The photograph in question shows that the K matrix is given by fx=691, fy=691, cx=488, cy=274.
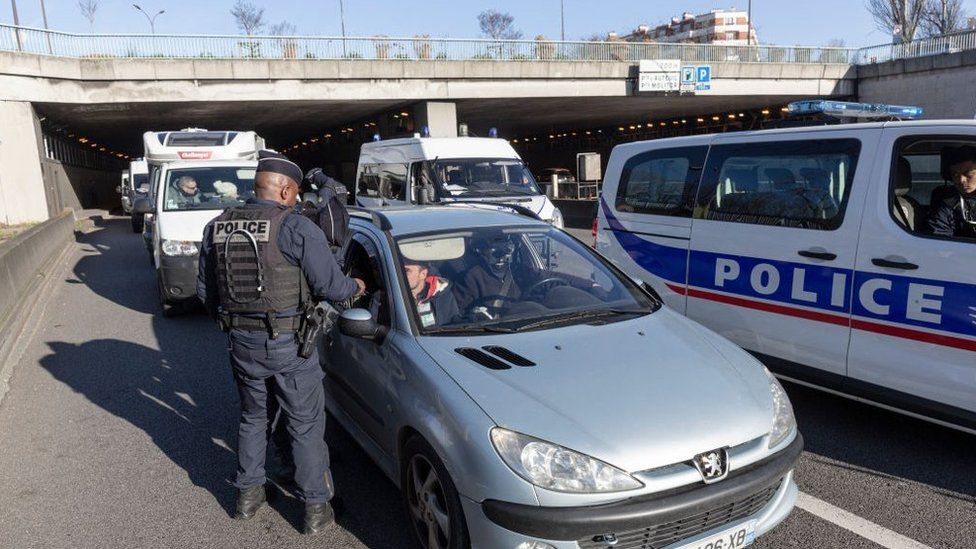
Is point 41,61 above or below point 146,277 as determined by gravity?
above

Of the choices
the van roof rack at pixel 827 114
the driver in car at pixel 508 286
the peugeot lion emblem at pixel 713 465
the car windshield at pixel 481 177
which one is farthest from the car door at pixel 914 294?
the car windshield at pixel 481 177

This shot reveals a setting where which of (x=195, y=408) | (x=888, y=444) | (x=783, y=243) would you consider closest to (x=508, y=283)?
(x=783, y=243)

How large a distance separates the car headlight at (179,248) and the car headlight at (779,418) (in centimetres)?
700

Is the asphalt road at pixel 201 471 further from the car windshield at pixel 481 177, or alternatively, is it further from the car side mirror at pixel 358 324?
the car windshield at pixel 481 177

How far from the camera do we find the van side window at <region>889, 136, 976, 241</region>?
396cm

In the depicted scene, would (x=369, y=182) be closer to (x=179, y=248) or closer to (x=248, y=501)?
(x=179, y=248)

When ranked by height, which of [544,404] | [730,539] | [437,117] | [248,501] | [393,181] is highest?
[437,117]

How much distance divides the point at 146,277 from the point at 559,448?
1122 centimetres

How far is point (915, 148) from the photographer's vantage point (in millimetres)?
4113

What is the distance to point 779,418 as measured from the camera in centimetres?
298

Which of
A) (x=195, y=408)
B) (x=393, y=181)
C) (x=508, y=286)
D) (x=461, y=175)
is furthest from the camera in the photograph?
(x=393, y=181)

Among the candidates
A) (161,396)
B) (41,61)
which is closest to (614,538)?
(161,396)

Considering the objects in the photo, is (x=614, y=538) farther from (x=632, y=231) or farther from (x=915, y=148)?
(x=632, y=231)

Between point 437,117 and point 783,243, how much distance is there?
23523 mm
